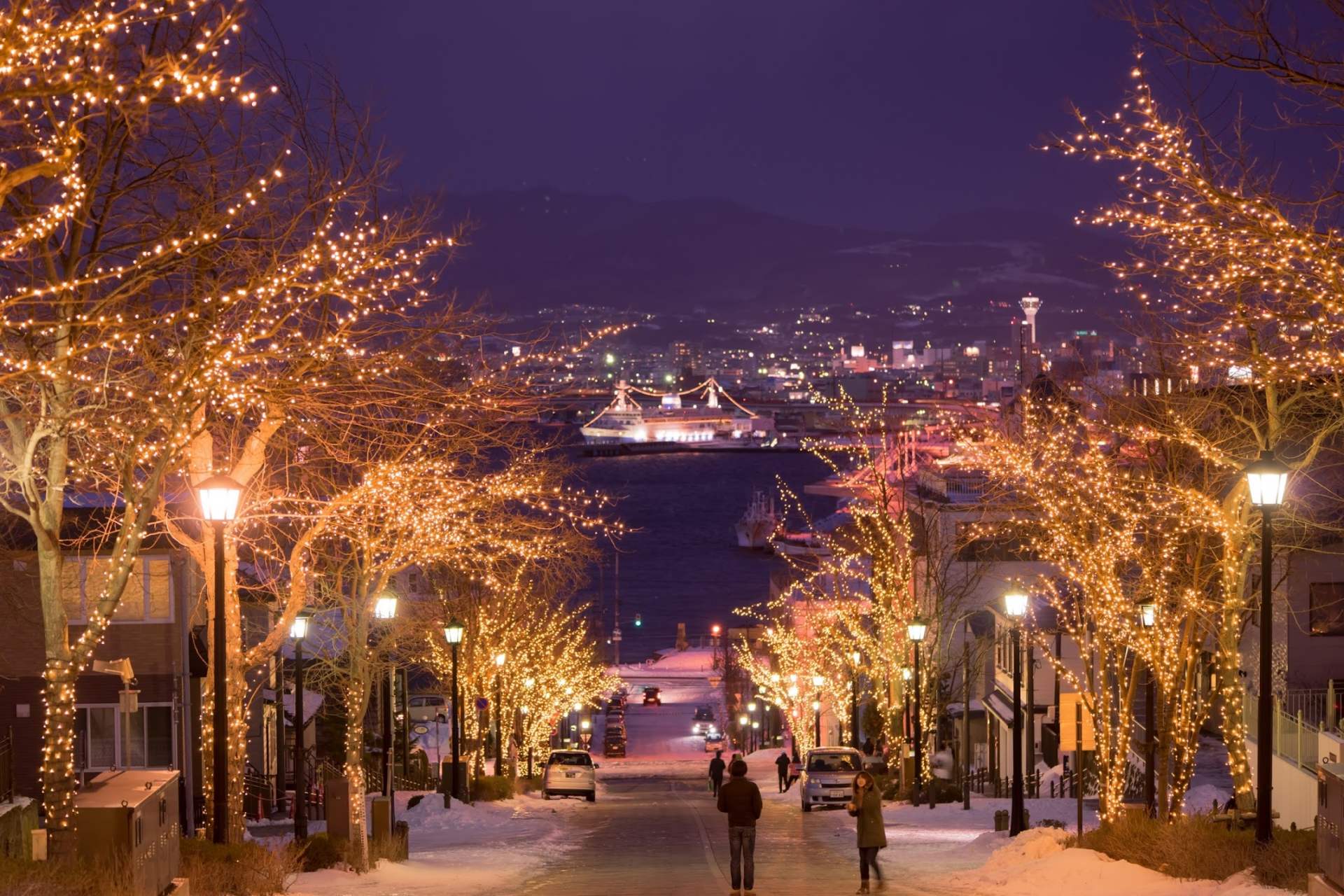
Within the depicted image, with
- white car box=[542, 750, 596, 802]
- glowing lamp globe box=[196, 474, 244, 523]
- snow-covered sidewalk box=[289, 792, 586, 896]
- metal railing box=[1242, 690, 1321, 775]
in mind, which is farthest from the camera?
white car box=[542, 750, 596, 802]

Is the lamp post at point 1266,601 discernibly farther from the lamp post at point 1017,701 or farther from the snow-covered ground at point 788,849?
the lamp post at point 1017,701

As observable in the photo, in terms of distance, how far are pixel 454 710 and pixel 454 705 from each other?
0.35 feet

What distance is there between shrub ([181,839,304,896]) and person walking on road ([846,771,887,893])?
6.05 metres

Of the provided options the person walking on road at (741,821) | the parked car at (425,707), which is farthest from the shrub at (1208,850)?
the parked car at (425,707)

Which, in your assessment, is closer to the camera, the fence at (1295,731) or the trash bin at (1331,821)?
the trash bin at (1331,821)

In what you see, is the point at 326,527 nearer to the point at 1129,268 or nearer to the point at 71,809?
the point at 71,809

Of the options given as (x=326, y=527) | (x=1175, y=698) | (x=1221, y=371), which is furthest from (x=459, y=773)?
(x=1221, y=371)

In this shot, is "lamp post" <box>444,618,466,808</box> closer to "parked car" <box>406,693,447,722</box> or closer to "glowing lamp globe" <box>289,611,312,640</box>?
"glowing lamp globe" <box>289,611,312,640</box>

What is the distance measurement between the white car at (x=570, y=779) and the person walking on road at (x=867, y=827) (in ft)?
69.2

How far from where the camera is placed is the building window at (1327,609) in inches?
1163

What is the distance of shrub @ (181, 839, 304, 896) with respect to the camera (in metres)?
13.5

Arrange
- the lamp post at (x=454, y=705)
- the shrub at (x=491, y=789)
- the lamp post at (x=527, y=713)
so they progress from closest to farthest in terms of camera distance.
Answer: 1. the lamp post at (x=454, y=705)
2. the shrub at (x=491, y=789)
3. the lamp post at (x=527, y=713)

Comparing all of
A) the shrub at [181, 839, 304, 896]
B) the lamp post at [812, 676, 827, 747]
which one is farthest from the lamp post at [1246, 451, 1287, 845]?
the lamp post at [812, 676, 827, 747]

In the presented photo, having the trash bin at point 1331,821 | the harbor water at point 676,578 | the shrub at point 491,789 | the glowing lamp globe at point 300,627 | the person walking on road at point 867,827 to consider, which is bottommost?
the harbor water at point 676,578
